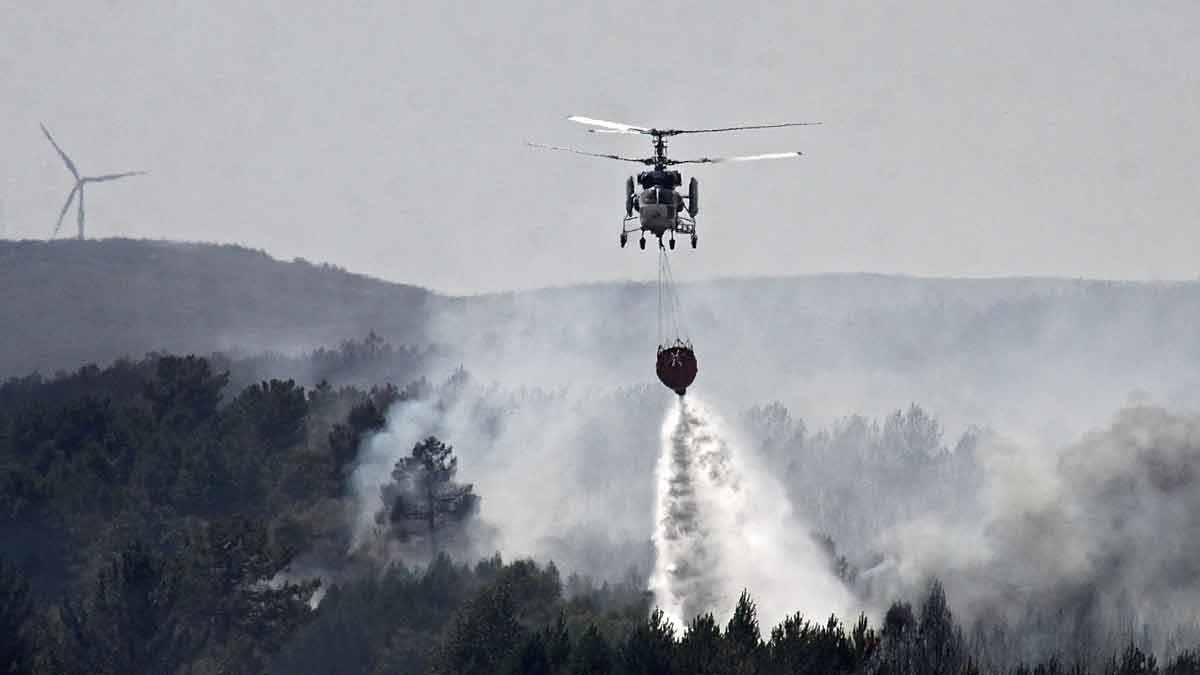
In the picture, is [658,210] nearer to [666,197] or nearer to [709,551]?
[666,197]

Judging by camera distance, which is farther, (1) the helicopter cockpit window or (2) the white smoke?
(2) the white smoke

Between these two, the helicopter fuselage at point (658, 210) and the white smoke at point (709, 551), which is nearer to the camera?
the helicopter fuselage at point (658, 210)

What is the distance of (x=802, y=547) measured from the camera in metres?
189

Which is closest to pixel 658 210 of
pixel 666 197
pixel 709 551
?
pixel 666 197

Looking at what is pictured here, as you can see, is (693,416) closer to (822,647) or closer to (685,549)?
(685,549)

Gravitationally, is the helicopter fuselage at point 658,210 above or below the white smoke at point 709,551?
above

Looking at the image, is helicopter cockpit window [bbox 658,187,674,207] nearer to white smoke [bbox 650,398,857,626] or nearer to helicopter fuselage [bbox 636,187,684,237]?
helicopter fuselage [bbox 636,187,684,237]

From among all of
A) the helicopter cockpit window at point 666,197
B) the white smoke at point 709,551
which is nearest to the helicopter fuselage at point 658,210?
the helicopter cockpit window at point 666,197

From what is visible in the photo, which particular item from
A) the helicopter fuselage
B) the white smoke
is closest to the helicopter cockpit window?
the helicopter fuselage

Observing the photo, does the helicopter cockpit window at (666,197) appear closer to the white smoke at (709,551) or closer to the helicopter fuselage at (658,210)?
the helicopter fuselage at (658,210)

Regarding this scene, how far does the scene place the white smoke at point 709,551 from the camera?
164 metres

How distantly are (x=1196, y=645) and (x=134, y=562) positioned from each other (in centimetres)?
8312

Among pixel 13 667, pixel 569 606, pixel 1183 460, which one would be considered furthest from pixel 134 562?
pixel 1183 460

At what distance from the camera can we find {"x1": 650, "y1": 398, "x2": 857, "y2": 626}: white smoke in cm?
16375
